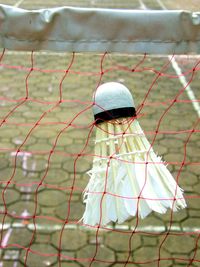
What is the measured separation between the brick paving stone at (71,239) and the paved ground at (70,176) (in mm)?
10

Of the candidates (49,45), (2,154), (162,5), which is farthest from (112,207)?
(162,5)

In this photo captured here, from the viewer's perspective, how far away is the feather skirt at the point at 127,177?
7.99 ft

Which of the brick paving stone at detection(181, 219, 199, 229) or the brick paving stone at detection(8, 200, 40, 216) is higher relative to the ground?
the brick paving stone at detection(8, 200, 40, 216)

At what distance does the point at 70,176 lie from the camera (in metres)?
5.20

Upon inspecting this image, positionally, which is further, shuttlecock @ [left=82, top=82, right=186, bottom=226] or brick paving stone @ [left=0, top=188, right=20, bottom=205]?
brick paving stone @ [left=0, top=188, right=20, bottom=205]

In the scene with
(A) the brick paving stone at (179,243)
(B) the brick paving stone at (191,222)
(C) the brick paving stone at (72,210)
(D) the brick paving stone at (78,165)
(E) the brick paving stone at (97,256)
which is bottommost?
(E) the brick paving stone at (97,256)

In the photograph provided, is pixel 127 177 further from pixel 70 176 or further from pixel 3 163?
pixel 3 163

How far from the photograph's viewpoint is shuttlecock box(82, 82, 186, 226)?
2.39 meters

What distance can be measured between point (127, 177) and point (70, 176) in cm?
279

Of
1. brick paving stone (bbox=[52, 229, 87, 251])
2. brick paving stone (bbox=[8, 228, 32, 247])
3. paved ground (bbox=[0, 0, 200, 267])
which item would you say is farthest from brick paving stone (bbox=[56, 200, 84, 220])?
brick paving stone (bbox=[8, 228, 32, 247])

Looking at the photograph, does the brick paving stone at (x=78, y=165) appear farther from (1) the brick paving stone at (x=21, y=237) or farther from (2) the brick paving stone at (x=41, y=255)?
(2) the brick paving stone at (x=41, y=255)

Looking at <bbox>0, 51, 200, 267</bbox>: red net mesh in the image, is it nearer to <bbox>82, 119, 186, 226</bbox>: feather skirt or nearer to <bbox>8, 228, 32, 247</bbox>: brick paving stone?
<bbox>8, 228, 32, 247</bbox>: brick paving stone

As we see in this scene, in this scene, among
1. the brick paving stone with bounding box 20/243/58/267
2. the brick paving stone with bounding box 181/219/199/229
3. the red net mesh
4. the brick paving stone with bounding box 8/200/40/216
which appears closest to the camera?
the brick paving stone with bounding box 20/243/58/267

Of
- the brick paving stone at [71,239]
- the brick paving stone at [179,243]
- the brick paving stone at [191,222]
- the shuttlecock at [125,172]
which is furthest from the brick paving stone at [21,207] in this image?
the shuttlecock at [125,172]
